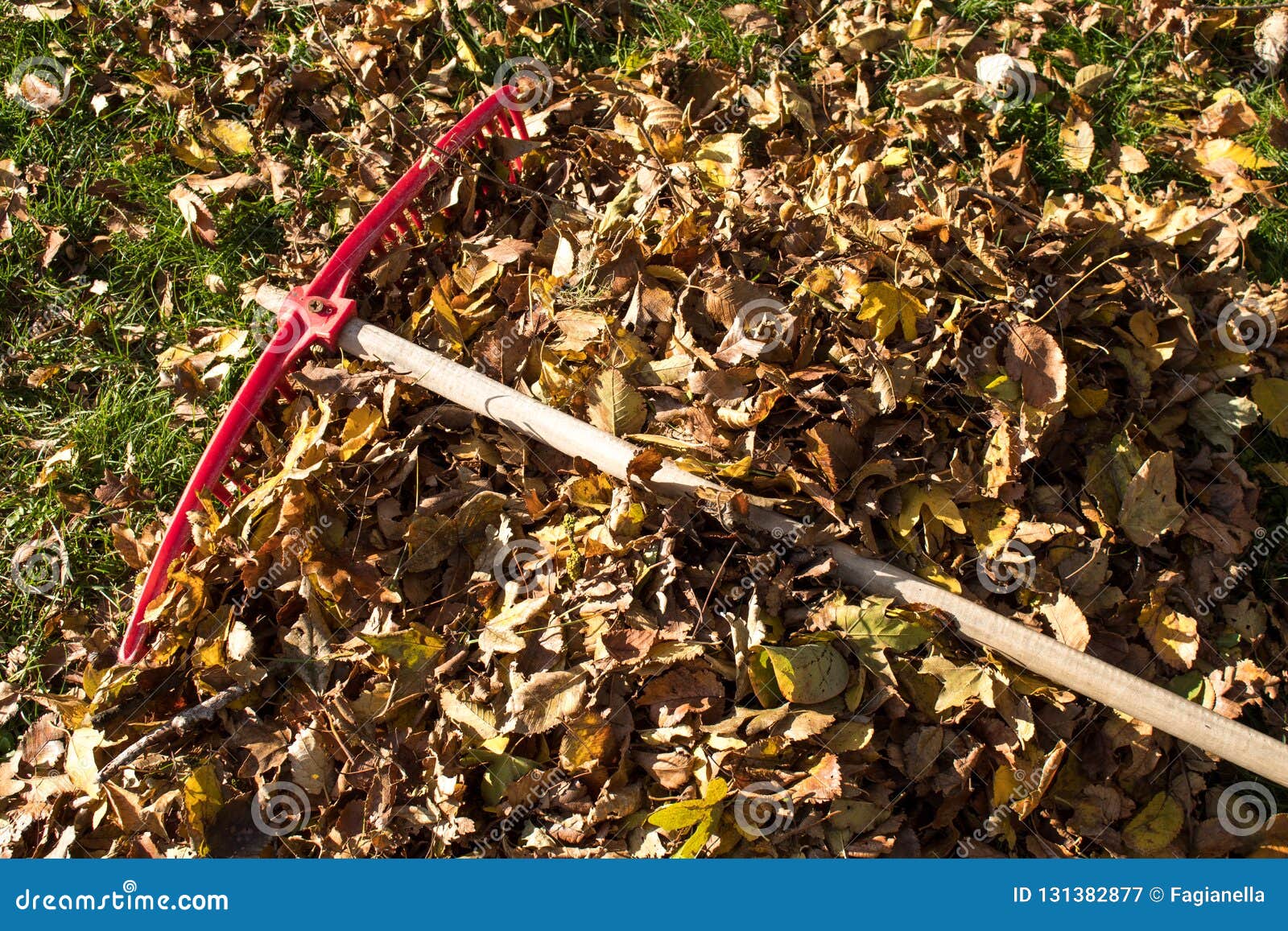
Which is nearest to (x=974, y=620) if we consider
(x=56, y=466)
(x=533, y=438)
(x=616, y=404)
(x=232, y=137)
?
(x=616, y=404)

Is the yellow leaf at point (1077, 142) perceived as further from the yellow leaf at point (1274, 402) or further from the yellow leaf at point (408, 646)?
the yellow leaf at point (408, 646)

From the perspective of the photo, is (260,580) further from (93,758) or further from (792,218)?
(792,218)

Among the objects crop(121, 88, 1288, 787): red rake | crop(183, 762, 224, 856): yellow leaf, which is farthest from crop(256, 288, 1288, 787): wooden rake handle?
crop(183, 762, 224, 856): yellow leaf

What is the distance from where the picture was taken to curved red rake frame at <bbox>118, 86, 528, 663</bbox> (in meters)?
2.64

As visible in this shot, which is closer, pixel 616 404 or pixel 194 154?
pixel 616 404

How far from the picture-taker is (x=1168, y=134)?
3473 millimetres

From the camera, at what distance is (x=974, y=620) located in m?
2.33

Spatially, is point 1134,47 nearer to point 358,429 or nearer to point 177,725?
point 358,429

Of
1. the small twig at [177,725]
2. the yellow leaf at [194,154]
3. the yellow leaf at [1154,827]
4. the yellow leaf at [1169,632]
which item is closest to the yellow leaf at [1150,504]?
the yellow leaf at [1169,632]

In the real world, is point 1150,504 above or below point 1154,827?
above

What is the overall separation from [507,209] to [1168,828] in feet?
8.42

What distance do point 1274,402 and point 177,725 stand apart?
124 inches

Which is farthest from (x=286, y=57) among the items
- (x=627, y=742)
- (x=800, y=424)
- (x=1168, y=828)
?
(x=1168, y=828)

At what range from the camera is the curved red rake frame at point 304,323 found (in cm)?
264
